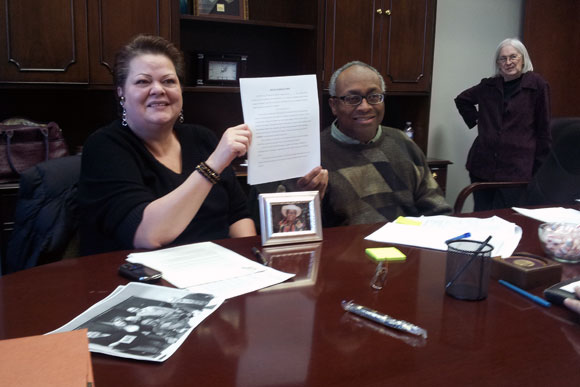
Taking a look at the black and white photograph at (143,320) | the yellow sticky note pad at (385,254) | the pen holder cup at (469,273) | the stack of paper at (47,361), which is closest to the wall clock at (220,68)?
the yellow sticky note pad at (385,254)

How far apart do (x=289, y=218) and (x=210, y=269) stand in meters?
0.30

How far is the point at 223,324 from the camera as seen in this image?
88cm

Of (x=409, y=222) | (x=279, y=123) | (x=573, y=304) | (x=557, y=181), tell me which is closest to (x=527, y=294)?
(x=573, y=304)

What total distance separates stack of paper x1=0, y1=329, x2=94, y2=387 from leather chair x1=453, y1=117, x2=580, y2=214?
1.84 meters

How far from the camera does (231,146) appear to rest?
53.7 inches

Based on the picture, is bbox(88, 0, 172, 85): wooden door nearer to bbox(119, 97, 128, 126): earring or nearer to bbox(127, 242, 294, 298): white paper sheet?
bbox(119, 97, 128, 126): earring

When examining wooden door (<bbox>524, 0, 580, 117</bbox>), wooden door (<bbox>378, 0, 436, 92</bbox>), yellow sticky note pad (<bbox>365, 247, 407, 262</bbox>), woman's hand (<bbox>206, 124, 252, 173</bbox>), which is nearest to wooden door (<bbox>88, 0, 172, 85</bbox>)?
wooden door (<bbox>378, 0, 436, 92</bbox>)

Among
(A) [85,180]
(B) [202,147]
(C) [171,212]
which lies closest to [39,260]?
(A) [85,180]

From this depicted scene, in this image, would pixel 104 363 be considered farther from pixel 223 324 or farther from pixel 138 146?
pixel 138 146

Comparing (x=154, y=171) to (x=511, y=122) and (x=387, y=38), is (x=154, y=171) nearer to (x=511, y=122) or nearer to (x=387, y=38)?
(x=387, y=38)

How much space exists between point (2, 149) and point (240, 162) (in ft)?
4.26

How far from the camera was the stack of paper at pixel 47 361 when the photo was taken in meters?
0.51

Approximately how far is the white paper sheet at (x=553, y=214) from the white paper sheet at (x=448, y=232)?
6.1 inches

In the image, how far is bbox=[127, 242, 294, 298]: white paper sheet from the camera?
1.05 metres
